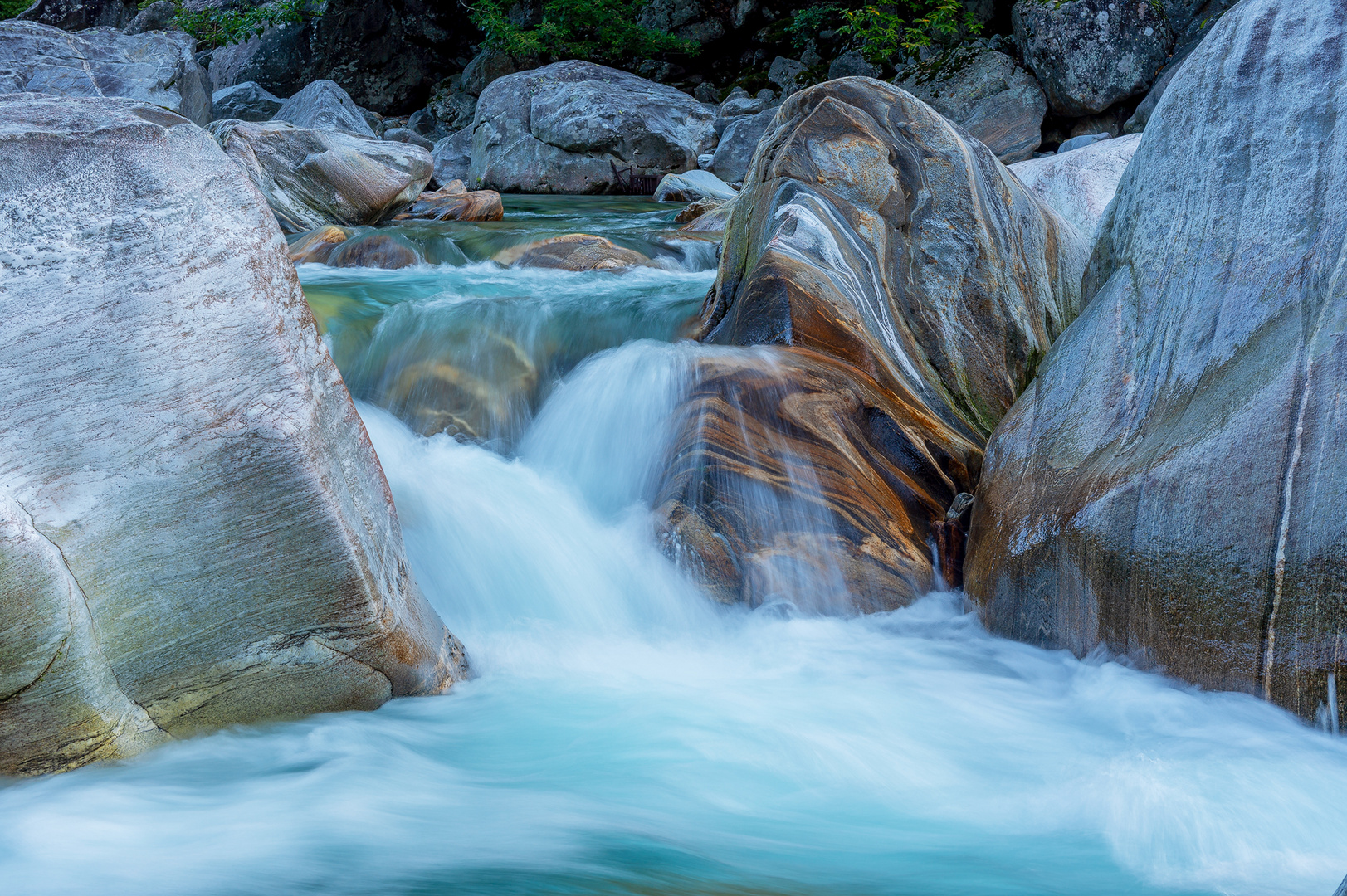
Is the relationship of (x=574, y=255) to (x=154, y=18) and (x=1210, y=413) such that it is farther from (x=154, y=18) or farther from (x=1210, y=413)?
(x=154, y=18)

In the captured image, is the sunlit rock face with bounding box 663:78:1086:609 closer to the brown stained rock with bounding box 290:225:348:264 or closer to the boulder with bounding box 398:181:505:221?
the brown stained rock with bounding box 290:225:348:264

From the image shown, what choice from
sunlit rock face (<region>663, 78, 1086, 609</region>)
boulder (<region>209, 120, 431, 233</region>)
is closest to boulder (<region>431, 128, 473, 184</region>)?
boulder (<region>209, 120, 431, 233</region>)

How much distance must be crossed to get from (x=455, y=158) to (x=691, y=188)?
5.45m

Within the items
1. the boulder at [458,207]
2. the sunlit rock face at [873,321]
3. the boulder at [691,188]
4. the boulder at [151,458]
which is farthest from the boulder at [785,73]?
the boulder at [151,458]

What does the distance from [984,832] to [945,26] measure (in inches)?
619

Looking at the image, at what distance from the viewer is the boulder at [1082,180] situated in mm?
5789

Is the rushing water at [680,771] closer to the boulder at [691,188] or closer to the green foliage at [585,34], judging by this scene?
the boulder at [691,188]

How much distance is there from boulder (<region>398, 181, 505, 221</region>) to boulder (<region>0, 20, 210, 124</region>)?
695cm

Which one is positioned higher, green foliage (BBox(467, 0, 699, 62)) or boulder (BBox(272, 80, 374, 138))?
green foliage (BBox(467, 0, 699, 62))

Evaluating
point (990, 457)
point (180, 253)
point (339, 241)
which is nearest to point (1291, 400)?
point (990, 457)

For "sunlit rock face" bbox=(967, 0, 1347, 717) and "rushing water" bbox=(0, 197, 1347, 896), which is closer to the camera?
"rushing water" bbox=(0, 197, 1347, 896)

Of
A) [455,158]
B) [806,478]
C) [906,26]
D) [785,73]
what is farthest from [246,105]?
[806,478]

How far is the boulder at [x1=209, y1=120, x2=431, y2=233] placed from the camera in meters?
9.09

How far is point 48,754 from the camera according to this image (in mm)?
2203
